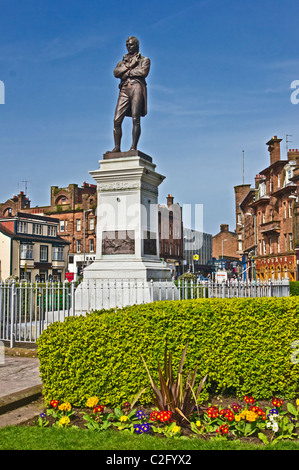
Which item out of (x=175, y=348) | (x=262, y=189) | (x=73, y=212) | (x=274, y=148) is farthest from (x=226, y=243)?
(x=175, y=348)

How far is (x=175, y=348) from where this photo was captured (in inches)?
253

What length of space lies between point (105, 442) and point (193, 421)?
126 cm

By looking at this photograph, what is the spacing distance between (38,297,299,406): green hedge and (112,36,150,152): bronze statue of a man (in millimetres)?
7006

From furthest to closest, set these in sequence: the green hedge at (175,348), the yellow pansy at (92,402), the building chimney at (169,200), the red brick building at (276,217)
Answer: the building chimney at (169,200), the red brick building at (276,217), the green hedge at (175,348), the yellow pansy at (92,402)

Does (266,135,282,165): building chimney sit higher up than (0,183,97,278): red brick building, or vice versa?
(266,135,282,165): building chimney

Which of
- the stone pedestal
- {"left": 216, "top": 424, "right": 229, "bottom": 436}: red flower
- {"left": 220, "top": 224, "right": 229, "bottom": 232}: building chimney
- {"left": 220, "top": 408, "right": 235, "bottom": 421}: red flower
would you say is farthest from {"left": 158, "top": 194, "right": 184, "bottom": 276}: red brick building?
{"left": 216, "top": 424, "right": 229, "bottom": 436}: red flower

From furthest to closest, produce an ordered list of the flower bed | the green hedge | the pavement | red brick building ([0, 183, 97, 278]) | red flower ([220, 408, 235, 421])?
red brick building ([0, 183, 97, 278]) → the green hedge → the pavement → red flower ([220, 408, 235, 421]) → the flower bed

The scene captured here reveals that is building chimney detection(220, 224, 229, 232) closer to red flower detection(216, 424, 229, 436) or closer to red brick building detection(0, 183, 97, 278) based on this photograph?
red brick building detection(0, 183, 97, 278)

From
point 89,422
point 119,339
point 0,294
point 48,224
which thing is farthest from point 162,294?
point 48,224

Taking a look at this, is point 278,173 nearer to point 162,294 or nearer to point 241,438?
point 162,294

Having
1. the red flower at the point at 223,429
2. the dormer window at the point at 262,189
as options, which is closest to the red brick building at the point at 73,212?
the dormer window at the point at 262,189

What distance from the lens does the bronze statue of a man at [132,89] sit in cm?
1259

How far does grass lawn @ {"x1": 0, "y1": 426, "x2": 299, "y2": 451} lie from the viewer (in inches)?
187

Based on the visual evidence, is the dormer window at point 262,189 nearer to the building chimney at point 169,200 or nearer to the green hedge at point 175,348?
the building chimney at point 169,200
